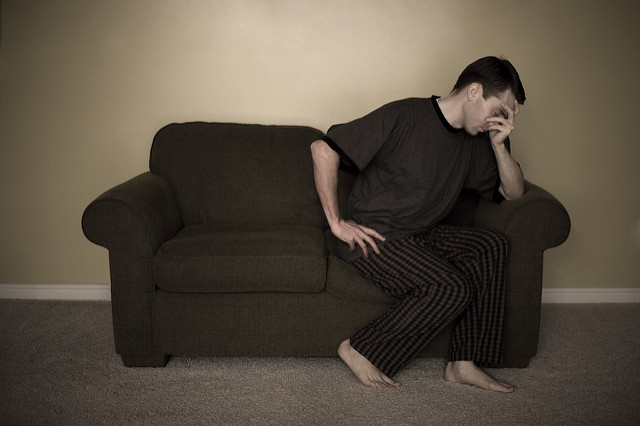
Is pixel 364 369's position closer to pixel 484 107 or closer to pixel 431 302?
pixel 431 302

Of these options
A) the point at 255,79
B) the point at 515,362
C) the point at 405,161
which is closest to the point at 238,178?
the point at 255,79

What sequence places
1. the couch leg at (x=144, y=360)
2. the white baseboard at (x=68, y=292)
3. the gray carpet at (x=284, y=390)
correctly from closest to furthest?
the gray carpet at (x=284, y=390), the couch leg at (x=144, y=360), the white baseboard at (x=68, y=292)

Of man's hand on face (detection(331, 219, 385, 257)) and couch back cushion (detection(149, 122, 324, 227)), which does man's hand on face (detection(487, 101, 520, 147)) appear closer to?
man's hand on face (detection(331, 219, 385, 257))

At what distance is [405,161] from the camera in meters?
1.95

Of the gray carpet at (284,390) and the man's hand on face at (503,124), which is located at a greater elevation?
the man's hand on face at (503,124)

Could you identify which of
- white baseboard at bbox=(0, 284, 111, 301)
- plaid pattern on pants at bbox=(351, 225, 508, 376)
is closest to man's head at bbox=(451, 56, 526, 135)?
plaid pattern on pants at bbox=(351, 225, 508, 376)

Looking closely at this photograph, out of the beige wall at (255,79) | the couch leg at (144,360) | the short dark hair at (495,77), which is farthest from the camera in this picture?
the beige wall at (255,79)

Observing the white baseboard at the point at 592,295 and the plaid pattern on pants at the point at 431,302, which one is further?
the white baseboard at the point at 592,295

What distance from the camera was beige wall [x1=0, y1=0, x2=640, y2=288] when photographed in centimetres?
258

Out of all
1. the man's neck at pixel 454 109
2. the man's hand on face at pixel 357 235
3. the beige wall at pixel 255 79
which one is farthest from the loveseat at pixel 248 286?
the beige wall at pixel 255 79

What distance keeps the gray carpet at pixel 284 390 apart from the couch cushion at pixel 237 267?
0.31 metres

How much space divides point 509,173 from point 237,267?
1006 millimetres

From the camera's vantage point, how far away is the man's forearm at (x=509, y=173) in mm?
2014

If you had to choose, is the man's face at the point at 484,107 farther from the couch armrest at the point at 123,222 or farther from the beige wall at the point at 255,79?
the couch armrest at the point at 123,222
